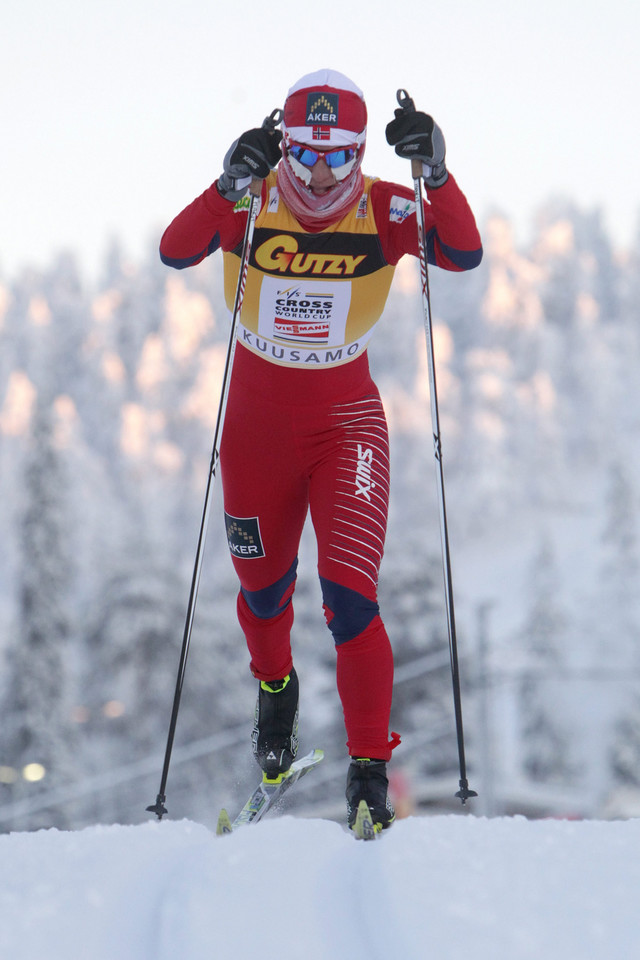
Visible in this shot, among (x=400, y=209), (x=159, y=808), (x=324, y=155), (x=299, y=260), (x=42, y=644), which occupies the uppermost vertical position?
(x=324, y=155)

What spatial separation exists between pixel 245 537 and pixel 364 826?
1.43 metres

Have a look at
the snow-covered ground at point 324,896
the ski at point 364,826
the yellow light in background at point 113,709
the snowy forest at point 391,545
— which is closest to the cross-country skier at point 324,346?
the ski at point 364,826

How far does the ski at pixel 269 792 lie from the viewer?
459cm

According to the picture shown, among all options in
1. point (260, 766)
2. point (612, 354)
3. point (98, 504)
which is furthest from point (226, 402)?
point (612, 354)

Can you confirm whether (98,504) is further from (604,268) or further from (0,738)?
(604,268)

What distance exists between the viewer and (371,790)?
3.86 meters

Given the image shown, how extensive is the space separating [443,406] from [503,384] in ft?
17.0

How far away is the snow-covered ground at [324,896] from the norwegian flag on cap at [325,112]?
2700 mm

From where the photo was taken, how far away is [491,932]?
2.63 meters

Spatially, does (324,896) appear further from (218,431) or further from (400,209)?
(400,209)

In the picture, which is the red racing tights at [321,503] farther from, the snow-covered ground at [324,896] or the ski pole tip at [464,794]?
the snow-covered ground at [324,896]

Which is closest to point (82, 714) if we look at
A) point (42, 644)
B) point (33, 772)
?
point (42, 644)

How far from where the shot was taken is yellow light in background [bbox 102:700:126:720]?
32.8 m

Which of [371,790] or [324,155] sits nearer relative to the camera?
[371,790]
